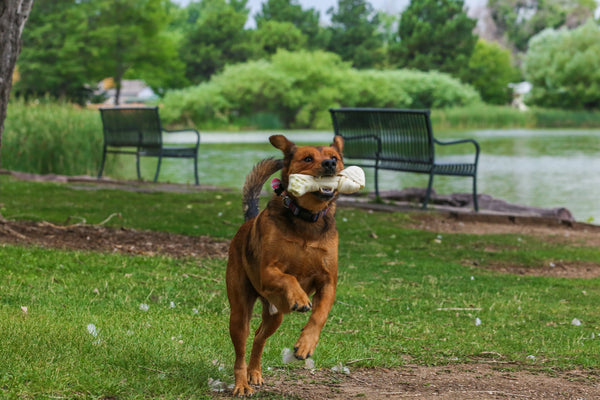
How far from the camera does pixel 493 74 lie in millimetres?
78000

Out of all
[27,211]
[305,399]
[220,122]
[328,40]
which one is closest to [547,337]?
[305,399]

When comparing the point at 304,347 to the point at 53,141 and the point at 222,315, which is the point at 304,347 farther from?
the point at 53,141

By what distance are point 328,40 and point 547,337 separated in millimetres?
64480

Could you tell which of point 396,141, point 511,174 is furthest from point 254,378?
point 511,174

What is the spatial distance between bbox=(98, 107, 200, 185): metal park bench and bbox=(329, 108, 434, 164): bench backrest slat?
3113 millimetres

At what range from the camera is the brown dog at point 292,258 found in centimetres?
359

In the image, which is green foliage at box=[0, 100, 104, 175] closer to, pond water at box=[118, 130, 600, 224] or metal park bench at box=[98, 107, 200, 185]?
metal park bench at box=[98, 107, 200, 185]

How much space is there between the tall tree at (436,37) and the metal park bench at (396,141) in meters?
55.8

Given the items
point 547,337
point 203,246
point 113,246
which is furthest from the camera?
point 203,246

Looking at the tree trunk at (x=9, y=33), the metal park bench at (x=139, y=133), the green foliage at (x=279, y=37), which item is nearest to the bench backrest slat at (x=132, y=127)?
the metal park bench at (x=139, y=133)

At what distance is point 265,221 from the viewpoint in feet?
12.6

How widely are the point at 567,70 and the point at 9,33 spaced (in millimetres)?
64005

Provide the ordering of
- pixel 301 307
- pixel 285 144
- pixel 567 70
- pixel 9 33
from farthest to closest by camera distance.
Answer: pixel 567 70 → pixel 9 33 → pixel 285 144 → pixel 301 307

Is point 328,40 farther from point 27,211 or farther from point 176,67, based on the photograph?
point 27,211
